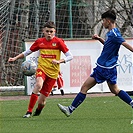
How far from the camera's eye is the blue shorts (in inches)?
410

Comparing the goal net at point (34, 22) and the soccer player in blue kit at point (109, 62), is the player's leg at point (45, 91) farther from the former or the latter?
the goal net at point (34, 22)

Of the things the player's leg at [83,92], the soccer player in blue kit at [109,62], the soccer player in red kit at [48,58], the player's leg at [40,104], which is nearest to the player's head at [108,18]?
the soccer player in blue kit at [109,62]

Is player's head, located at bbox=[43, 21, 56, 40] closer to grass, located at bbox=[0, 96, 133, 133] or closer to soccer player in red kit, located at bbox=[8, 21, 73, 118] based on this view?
soccer player in red kit, located at bbox=[8, 21, 73, 118]

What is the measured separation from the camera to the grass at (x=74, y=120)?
29.9 ft

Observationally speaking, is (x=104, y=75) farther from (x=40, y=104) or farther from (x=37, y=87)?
Result: (x=40, y=104)

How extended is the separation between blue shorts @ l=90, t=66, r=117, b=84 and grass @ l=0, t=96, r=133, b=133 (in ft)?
2.16

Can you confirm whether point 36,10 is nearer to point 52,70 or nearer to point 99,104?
point 99,104

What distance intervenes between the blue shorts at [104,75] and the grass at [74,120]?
2.16ft

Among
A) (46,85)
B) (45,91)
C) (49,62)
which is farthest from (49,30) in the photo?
(45,91)

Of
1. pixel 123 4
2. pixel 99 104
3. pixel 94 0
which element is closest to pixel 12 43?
pixel 94 0

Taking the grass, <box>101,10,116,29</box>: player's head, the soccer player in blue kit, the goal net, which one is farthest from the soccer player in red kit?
the goal net

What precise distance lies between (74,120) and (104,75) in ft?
2.97

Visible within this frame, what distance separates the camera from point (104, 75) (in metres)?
10.4

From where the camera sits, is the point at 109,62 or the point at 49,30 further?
the point at 49,30
